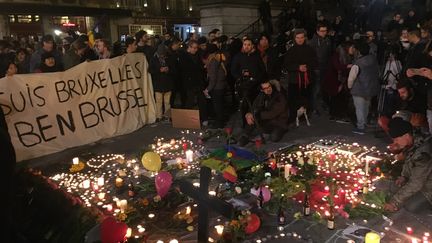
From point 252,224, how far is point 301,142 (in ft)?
10.8

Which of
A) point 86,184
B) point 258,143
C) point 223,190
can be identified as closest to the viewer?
point 223,190

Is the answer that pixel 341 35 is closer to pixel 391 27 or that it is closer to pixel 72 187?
pixel 391 27

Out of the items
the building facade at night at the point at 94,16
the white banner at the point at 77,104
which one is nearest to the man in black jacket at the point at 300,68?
the white banner at the point at 77,104

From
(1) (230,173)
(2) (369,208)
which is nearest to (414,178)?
(2) (369,208)

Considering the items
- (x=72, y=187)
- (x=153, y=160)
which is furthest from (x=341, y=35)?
(x=72, y=187)

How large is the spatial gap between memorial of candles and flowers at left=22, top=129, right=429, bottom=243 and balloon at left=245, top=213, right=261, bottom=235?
0.01 metres

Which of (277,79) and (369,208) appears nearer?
(369,208)

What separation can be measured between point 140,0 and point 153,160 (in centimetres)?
3766

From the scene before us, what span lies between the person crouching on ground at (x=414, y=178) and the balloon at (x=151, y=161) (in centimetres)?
296

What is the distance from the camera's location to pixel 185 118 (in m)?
8.00

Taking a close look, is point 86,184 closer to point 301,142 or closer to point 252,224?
point 252,224

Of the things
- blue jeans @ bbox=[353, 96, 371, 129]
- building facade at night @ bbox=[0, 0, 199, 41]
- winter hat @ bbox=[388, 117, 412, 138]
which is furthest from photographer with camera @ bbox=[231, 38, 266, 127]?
building facade at night @ bbox=[0, 0, 199, 41]

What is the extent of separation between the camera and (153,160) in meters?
5.51

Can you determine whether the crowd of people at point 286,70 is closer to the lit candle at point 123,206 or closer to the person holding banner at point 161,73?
the person holding banner at point 161,73
